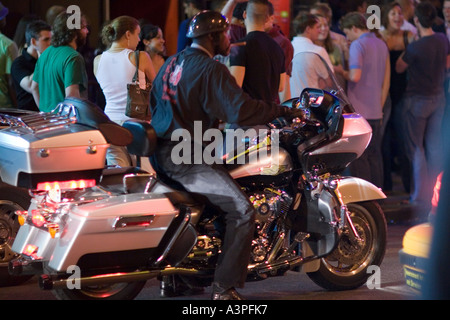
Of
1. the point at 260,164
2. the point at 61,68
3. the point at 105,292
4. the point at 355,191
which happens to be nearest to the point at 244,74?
the point at 61,68

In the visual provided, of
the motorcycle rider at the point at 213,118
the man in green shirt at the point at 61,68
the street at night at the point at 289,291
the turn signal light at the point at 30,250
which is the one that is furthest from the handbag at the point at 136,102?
the turn signal light at the point at 30,250

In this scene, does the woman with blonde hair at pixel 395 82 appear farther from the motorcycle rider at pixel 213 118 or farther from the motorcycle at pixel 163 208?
the motorcycle rider at pixel 213 118

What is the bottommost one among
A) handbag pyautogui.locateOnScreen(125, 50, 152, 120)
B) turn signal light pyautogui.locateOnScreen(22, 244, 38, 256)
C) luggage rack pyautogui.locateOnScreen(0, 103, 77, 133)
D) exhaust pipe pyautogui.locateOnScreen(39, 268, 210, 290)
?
exhaust pipe pyautogui.locateOnScreen(39, 268, 210, 290)

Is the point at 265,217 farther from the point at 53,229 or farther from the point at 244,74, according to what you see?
the point at 244,74

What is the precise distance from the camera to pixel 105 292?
20.1ft

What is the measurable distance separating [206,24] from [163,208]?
1320 mm

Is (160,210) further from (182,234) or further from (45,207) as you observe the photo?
(45,207)

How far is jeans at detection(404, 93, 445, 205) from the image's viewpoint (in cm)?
1087

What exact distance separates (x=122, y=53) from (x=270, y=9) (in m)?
1.45

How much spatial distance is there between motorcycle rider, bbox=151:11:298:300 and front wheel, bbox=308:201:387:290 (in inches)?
38.4

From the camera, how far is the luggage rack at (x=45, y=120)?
5719mm

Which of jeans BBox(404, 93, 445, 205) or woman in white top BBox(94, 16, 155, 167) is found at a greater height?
woman in white top BBox(94, 16, 155, 167)

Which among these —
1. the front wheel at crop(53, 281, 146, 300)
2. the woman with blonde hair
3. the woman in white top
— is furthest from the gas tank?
the woman with blonde hair

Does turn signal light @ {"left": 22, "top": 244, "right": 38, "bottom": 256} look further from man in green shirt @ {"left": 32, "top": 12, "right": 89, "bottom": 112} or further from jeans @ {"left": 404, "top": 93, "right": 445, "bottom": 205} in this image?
jeans @ {"left": 404, "top": 93, "right": 445, "bottom": 205}
